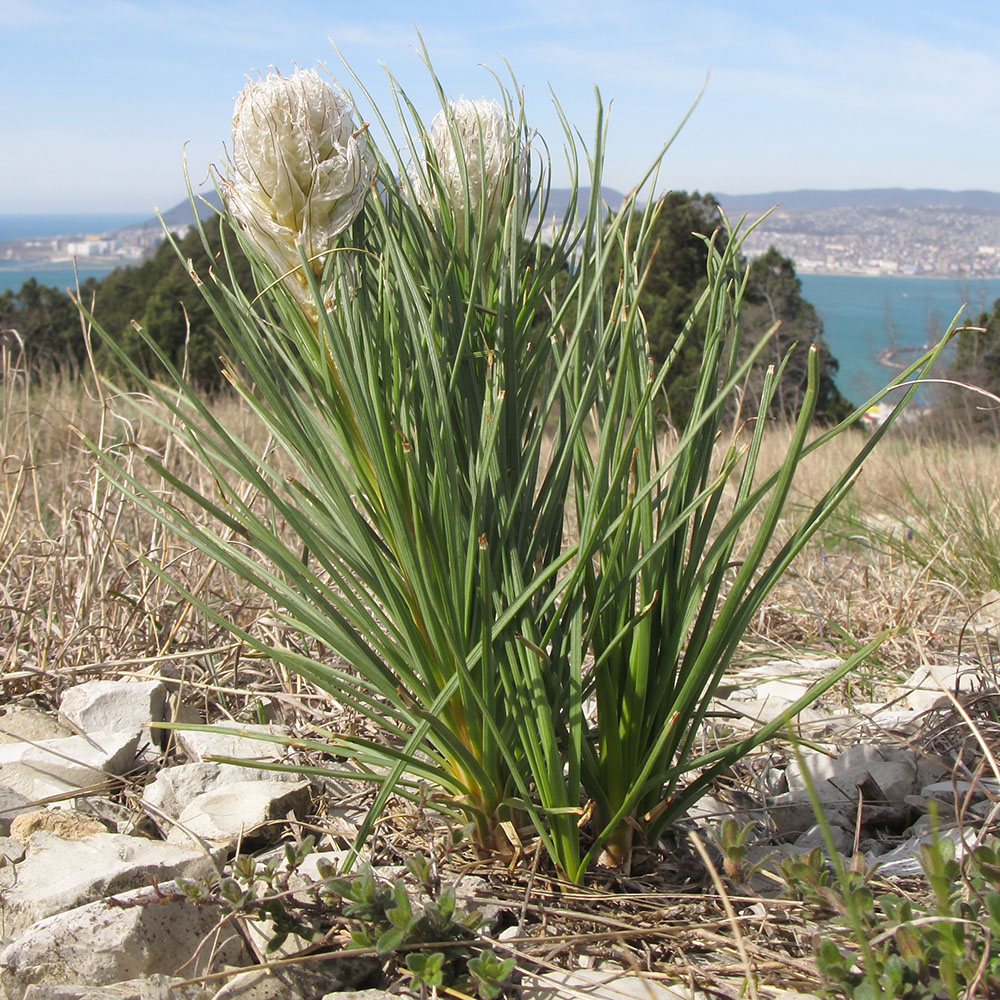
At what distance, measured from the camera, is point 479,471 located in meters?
0.96

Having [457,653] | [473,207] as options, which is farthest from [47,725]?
[473,207]

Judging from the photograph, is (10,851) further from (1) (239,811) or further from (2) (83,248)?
(2) (83,248)

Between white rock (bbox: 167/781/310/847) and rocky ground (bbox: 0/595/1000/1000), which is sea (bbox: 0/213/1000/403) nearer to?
rocky ground (bbox: 0/595/1000/1000)

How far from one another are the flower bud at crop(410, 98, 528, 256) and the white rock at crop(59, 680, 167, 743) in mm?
1020

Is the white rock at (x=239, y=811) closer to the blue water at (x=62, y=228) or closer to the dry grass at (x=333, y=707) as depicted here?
the dry grass at (x=333, y=707)

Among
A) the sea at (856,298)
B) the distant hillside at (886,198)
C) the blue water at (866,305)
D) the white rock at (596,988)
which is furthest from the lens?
the distant hillside at (886,198)

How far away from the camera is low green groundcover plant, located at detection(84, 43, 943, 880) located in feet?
3.16

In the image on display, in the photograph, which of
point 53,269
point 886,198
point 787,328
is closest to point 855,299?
point 886,198

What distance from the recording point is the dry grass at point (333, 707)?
0.99 m

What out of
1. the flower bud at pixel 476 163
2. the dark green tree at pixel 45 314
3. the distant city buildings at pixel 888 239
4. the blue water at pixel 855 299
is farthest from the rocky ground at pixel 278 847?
the distant city buildings at pixel 888 239

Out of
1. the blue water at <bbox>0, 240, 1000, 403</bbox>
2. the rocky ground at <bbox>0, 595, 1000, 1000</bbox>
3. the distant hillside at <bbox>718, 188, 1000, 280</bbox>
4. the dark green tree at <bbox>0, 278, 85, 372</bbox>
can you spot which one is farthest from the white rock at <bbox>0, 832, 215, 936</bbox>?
the distant hillside at <bbox>718, 188, 1000, 280</bbox>

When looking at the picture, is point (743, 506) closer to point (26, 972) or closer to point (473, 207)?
point (473, 207)

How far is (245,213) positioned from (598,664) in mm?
639

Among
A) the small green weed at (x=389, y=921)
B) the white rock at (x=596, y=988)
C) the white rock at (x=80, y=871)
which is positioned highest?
the small green weed at (x=389, y=921)
